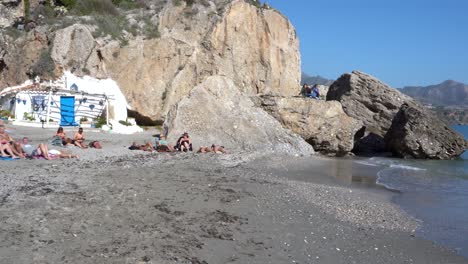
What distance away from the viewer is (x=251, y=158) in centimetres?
1675

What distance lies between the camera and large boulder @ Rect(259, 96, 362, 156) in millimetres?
22734

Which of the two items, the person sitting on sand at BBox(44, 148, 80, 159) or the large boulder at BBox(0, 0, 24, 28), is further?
the large boulder at BBox(0, 0, 24, 28)

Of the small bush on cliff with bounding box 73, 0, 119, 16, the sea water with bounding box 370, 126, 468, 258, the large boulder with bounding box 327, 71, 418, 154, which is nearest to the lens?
the sea water with bounding box 370, 126, 468, 258

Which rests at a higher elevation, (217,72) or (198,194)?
(217,72)

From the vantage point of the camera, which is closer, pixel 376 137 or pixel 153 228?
pixel 153 228

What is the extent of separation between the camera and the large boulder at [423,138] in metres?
24.1

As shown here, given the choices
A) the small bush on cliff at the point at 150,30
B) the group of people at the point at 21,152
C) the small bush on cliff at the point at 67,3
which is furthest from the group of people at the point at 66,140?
the small bush on cliff at the point at 67,3

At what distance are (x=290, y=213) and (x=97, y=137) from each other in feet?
42.8

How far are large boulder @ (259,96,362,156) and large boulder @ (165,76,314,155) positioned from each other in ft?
3.59

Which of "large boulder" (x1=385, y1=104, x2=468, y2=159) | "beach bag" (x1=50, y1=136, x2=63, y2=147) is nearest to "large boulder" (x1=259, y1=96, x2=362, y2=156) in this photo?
"large boulder" (x1=385, y1=104, x2=468, y2=159)

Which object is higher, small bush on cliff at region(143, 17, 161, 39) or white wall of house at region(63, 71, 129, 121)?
small bush on cliff at region(143, 17, 161, 39)

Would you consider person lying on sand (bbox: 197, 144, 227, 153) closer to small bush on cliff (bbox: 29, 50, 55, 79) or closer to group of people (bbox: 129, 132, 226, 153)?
group of people (bbox: 129, 132, 226, 153)

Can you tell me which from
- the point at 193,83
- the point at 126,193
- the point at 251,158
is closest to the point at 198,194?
the point at 126,193

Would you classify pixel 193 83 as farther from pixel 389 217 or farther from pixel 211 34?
pixel 389 217
